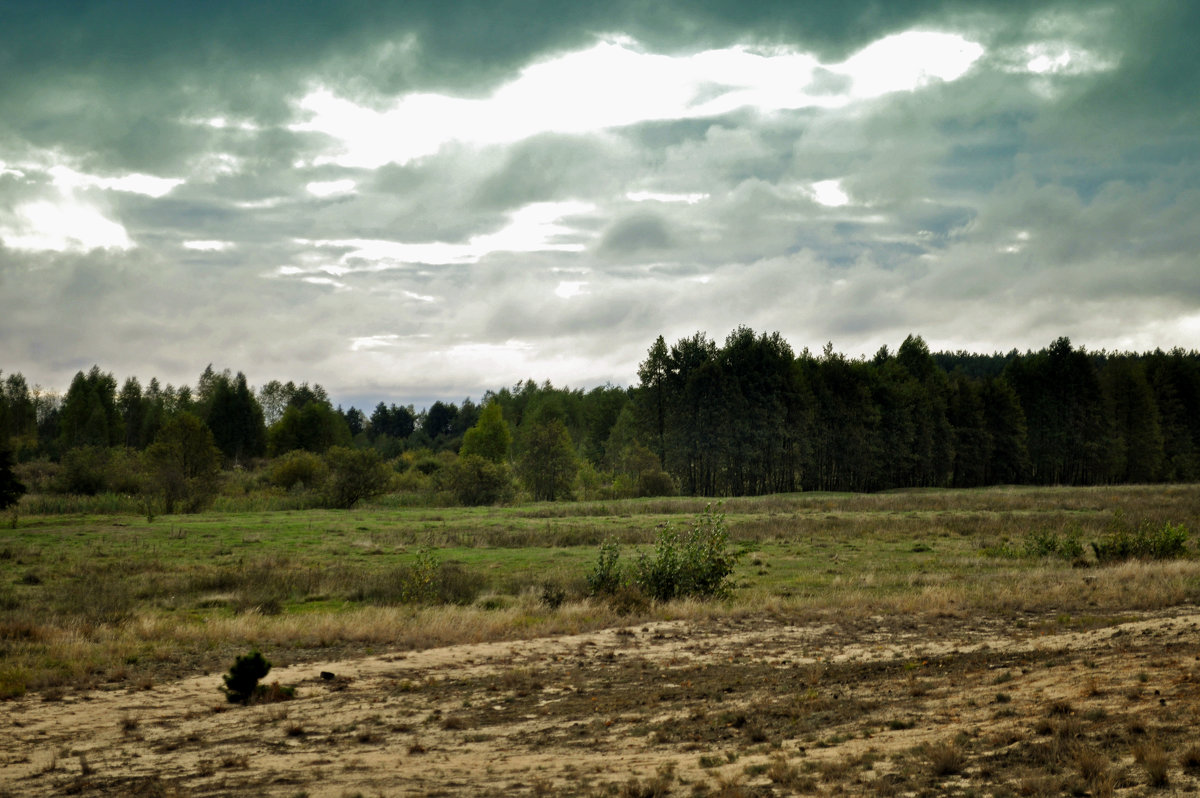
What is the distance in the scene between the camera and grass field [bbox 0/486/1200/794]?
17.2m

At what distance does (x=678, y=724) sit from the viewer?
12.2m

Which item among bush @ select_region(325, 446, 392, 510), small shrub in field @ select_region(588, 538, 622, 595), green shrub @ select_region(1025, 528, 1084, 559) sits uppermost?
bush @ select_region(325, 446, 392, 510)

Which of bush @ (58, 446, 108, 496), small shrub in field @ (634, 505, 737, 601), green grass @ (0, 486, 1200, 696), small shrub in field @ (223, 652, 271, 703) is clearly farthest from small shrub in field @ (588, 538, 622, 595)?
bush @ (58, 446, 108, 496)

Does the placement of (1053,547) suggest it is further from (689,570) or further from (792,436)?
(792,436)

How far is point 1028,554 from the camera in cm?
3547

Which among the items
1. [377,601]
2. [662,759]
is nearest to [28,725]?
[662,759]

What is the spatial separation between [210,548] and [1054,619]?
36.9 meters

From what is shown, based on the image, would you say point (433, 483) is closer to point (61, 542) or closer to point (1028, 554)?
point (61, 542)

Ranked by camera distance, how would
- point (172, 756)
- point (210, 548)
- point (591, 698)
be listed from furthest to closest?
1. point (210, 548)
2. point (591, 698)
3. point (172, 756)

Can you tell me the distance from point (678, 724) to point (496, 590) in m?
18.2

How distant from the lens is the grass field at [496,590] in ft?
56.4

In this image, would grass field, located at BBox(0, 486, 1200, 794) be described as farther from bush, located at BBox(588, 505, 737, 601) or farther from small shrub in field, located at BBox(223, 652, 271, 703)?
small shrub in field, located at BBox(223, 652, 271, 703)

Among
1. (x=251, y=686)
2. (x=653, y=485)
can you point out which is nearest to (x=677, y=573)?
(x=251, y=686)

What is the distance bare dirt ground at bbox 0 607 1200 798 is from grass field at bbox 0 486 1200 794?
203 millimetres
